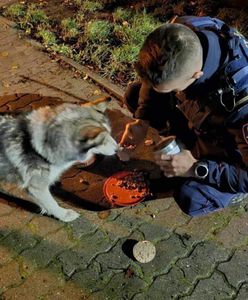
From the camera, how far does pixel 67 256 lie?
4.00 metres

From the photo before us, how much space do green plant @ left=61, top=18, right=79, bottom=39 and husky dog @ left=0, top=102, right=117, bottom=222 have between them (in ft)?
10.4

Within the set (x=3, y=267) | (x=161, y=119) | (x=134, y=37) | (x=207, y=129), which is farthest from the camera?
(x=134, y=37)

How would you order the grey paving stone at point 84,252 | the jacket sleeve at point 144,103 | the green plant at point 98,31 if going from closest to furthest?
the grey paving stone at point 84,252 → the jacket sleeve at point 144,103 → the green plant at point 98,31

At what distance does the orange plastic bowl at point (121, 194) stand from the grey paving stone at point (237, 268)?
1.12 metres

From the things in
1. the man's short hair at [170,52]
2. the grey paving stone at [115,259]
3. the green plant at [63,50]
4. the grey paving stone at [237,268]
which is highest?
the man's short hair at [170,52]

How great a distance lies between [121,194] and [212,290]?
1397mm

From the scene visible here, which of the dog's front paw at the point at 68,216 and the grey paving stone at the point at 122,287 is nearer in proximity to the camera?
the grey paving stone at the point at 122,287

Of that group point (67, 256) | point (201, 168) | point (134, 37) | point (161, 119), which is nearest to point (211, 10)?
point (134, 37)

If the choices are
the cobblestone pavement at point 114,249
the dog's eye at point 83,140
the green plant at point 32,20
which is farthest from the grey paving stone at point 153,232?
the green plant at point 32,20

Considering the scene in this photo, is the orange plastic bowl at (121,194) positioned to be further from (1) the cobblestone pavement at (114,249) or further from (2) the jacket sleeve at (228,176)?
(2) the jacket sleeve at (228,176)

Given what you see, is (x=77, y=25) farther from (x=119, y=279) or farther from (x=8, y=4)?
(x=119, y=279)

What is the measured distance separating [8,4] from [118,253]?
18.9ft

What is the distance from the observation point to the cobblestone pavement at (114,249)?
372 cm

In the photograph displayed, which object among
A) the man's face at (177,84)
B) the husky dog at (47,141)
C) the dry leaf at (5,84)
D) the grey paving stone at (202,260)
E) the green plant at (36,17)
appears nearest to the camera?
the man's face at (177,84)
